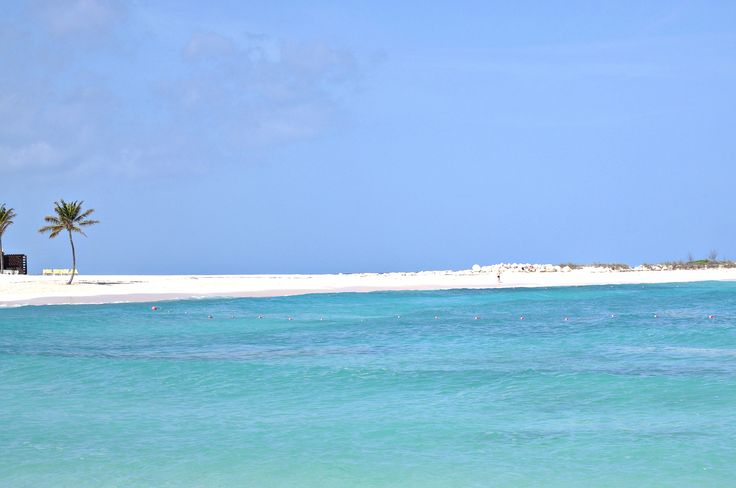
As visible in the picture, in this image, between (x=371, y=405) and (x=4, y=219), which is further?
(x=4, y=219)

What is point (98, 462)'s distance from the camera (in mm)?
10531

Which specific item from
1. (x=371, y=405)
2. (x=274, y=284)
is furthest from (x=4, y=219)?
(x=371, y=405)

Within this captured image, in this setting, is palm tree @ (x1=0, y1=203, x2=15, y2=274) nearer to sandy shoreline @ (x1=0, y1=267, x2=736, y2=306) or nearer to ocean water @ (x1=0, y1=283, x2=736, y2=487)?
sandy shoreline @ (x1=0, y1=267, x2=736, y2=306)

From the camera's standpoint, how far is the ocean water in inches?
400

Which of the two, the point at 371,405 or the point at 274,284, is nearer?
the point at 371,405

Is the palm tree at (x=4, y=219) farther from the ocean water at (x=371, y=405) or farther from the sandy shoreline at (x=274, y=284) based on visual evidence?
the ocean water at (x=371, y=405)

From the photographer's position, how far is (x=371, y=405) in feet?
46.0

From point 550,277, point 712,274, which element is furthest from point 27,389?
point 712,274

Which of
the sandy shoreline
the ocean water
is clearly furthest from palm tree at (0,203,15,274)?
the ocean water

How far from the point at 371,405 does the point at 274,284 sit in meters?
38.7

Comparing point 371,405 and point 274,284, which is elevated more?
point 274,284

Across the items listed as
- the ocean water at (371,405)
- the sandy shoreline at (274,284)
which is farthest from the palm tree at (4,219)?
the ocean water at (371,405)

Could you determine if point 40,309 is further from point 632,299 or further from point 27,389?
point 632,299

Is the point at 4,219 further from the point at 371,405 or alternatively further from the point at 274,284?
the point at 371,405
